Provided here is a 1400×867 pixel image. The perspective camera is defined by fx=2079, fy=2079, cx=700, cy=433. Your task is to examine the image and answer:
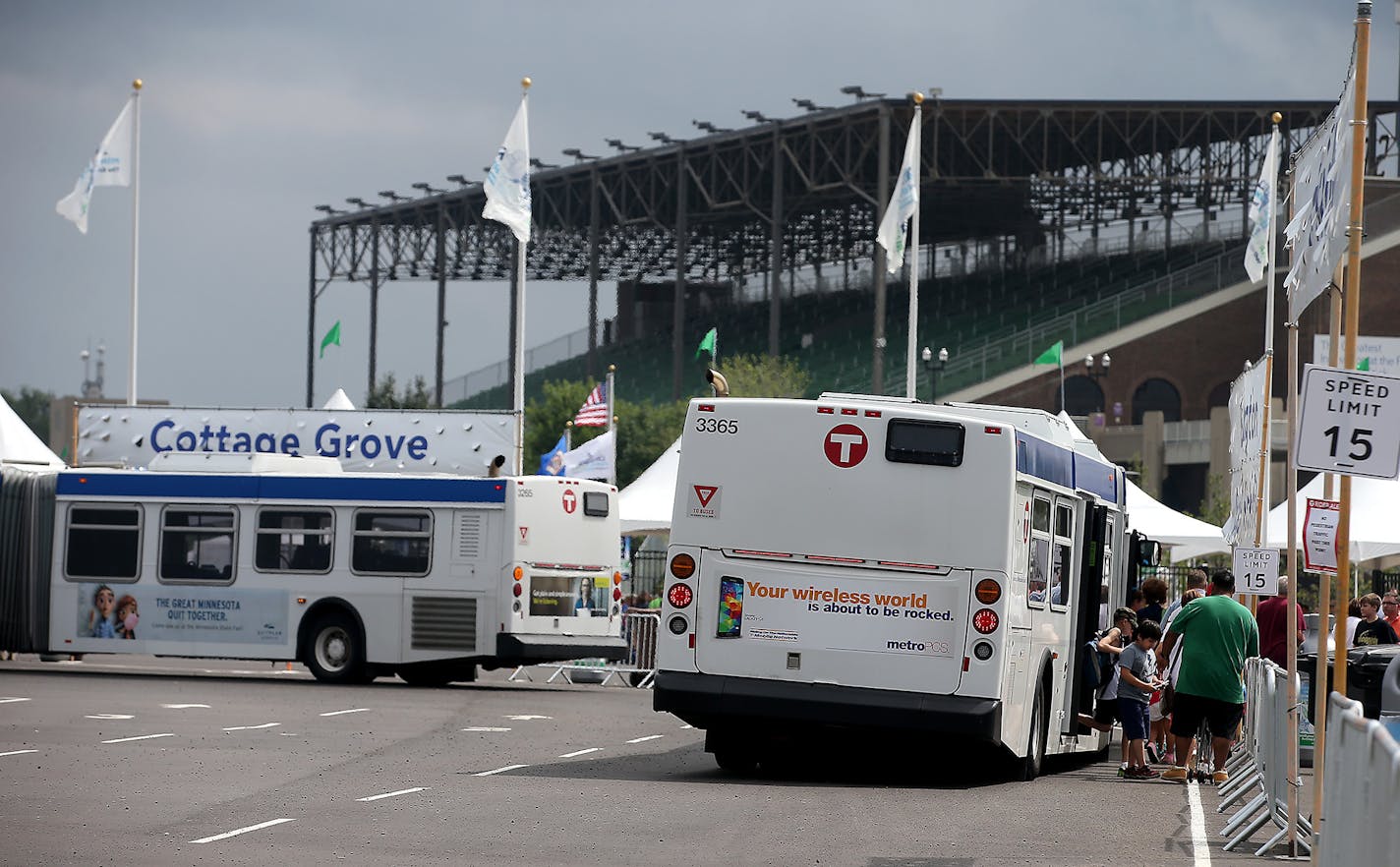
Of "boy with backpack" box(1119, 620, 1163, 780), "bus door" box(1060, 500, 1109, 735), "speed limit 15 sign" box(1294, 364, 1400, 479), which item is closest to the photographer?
"speed limit 15 sign" box(1294, 364, 1400, 479)

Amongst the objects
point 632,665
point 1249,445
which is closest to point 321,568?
point 632,665

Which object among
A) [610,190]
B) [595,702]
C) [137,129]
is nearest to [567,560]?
[595,702]

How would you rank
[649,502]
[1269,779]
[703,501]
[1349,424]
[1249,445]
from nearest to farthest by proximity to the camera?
1. [1349,424]
2. [1269,779]
3. [703,501]
4. [1249,445]
5. [649,502]

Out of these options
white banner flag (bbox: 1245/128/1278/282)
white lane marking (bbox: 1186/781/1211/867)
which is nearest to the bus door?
white lane marking (bbox: 1186/781/1211/867)

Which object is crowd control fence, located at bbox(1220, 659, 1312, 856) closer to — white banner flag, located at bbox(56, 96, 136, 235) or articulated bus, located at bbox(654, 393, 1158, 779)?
articulated bus, located at bbox(654, 393, 1158, 779)

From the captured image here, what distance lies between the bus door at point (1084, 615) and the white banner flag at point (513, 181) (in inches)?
758

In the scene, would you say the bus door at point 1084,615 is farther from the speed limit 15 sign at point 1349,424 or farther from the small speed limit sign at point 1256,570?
the speed limit 15 sign at point 1349,424

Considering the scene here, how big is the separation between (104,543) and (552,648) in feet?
22.0

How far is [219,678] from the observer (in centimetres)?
3022

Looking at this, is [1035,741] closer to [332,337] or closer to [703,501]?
[703,501]

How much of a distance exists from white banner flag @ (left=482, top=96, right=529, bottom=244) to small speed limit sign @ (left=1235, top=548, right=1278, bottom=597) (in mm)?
19039

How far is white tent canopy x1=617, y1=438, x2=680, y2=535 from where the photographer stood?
34.0 metres

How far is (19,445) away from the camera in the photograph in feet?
111

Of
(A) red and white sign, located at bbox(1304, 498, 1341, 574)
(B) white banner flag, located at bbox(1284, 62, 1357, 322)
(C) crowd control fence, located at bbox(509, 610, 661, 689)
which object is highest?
(B) white banner flag, located at bbox(1284, 62, 1357, 322)
